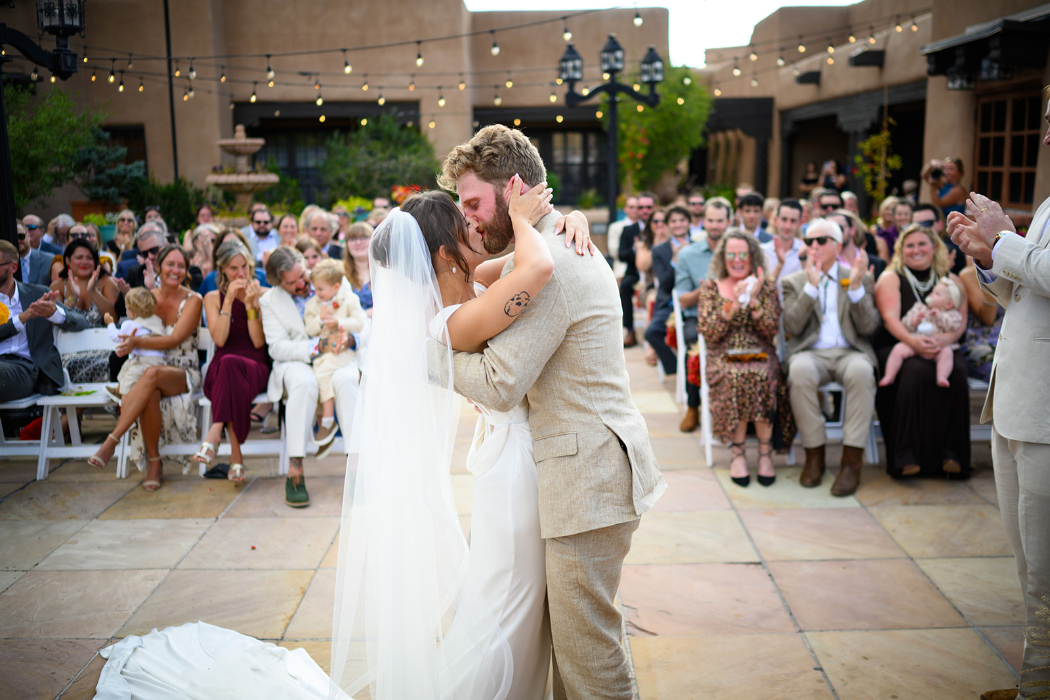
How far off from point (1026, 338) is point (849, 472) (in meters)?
2.49

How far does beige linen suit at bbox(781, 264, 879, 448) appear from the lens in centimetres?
514

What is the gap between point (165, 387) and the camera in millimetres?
5398

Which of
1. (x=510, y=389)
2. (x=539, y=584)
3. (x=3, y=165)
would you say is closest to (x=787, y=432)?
(x=539, y=584)

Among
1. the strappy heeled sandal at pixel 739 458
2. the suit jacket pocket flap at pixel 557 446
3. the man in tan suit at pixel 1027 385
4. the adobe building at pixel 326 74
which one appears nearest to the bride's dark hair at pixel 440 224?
the suit jacket pocket flap at pixel 557 446

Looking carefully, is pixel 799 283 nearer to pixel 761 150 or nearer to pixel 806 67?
pixel 806 67

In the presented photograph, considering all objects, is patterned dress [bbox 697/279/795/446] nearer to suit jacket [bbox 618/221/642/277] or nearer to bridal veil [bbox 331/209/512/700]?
bridal veil [bbox 331/209/512/700]

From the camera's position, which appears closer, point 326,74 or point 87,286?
point 87,286

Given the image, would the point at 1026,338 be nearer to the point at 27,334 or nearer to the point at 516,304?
the point at 516,304

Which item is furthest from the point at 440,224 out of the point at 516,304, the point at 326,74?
the point at 326,74

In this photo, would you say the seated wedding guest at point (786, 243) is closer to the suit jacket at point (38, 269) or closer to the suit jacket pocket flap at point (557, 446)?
the suit jacket pocket flap at point (557, 446)

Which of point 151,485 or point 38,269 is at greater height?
point 38,269

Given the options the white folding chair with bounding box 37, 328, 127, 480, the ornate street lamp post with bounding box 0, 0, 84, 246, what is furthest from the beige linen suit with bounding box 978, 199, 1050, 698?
the ornate street lamp post with bounding box 0, 0, 84, 246

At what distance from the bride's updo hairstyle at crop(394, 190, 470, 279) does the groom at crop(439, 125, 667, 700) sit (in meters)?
0.10

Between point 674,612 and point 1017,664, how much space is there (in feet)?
4.42
